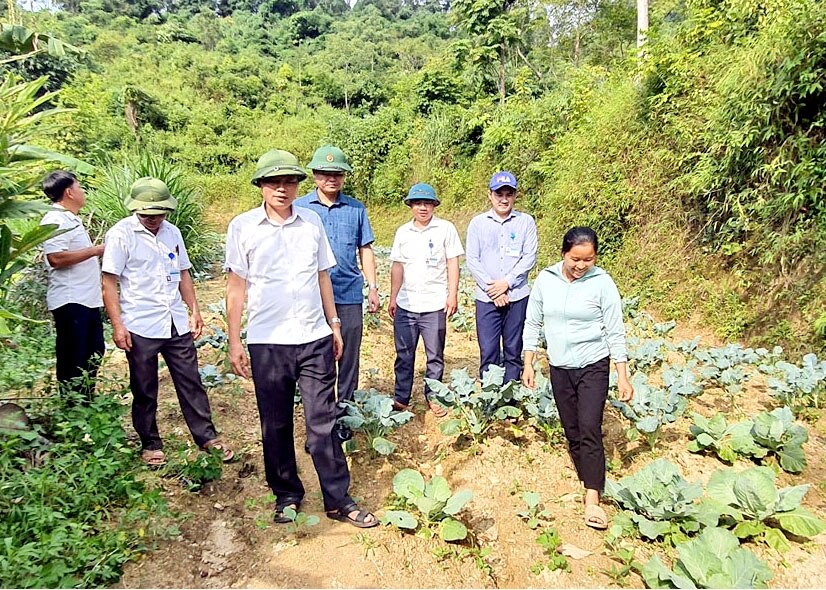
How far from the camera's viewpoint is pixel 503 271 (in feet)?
13.7

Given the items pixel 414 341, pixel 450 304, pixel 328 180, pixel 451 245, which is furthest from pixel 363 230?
pixel 414 341

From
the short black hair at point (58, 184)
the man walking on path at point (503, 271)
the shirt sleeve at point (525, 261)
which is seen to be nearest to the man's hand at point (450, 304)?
the man walking on path at point (503, 271)

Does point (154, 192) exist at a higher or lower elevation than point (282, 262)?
higher

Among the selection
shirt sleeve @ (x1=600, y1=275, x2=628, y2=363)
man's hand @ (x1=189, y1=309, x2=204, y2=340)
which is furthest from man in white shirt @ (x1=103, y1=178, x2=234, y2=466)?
shirt sleeve @ (x1=600, y1=275, x2=628, y2=363)

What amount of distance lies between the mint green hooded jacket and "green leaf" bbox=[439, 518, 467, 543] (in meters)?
1.02

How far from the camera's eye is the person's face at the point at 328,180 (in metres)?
3.47

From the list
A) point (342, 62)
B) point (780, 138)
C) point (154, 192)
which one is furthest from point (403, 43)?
point (154, 192)

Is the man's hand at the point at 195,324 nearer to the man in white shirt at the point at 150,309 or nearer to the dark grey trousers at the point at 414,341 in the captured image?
the man in white shirt at the point at 150,309

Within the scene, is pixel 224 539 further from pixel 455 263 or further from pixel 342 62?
pixel 342 62

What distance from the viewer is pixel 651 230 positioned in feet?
25.5

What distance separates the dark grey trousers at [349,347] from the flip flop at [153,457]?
113 cm

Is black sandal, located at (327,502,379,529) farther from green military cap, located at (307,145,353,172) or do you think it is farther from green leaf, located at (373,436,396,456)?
green military cap, located at (307,145,353,172)

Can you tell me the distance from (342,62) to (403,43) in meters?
7.45

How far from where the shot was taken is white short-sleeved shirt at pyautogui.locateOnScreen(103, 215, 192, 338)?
10.4 ft
